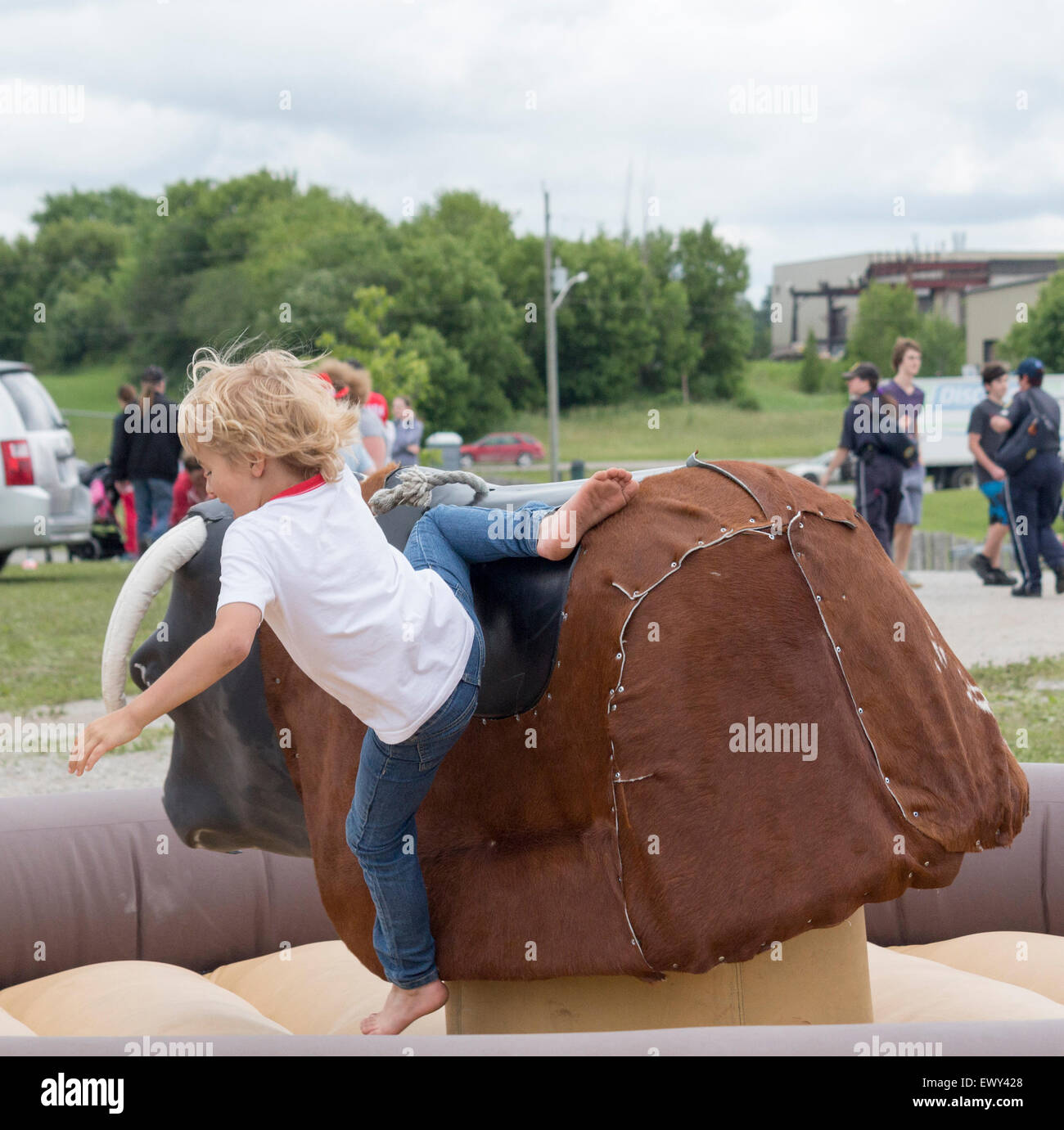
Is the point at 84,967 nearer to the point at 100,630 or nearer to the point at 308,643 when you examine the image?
the point at 308,643

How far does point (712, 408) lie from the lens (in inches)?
2045

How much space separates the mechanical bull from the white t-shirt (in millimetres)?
212

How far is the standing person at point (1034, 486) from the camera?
30.5ft

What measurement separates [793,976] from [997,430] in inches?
306

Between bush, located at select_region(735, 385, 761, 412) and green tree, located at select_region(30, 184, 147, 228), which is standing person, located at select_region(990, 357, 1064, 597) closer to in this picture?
bush, located at select_region(735, 385, 761, 412)

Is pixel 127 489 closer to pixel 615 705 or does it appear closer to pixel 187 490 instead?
pixel 187 490

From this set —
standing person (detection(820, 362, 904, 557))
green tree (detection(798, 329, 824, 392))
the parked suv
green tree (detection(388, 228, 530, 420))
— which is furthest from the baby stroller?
green tree (detection(798, 329, 824, 392))

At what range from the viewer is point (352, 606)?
Result: 7.84 ft

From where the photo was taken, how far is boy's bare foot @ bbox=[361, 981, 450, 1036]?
8.71 feet

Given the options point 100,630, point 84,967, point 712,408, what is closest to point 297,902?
point 84,967

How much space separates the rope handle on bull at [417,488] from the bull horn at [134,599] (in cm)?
44

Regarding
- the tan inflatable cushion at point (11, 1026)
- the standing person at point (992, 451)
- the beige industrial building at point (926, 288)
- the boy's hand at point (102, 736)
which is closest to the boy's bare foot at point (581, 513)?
the boy's hand at point (102, 736)

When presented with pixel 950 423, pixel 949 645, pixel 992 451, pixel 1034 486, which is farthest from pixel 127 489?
pixel 950 423

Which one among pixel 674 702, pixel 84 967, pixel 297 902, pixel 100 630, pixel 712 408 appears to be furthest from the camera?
pixel 712 408
